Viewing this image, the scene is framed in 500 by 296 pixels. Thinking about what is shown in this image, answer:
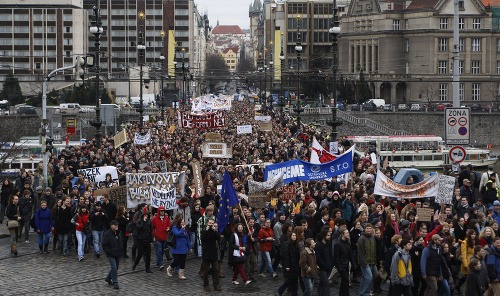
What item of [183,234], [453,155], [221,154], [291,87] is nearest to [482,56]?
[291,87]

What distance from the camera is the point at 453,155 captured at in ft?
82.3

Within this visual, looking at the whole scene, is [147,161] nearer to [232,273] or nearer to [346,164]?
[346,164]

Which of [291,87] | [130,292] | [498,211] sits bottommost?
[130,292]

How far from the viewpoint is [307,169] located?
2364 centimetres

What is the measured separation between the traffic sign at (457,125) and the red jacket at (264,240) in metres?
7.57

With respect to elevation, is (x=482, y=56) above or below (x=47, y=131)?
above

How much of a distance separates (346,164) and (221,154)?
36.0 ft

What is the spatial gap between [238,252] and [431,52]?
95.8 metres

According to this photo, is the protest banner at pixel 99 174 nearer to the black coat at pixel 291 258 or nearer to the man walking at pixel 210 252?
the man walking at pixel 210 252

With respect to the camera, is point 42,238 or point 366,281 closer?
point 366,281

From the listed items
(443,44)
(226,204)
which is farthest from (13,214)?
(443,44)

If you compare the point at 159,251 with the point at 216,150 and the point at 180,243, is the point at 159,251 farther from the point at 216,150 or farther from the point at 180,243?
the point at 216,150

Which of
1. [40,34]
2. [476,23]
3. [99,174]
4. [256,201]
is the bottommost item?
[256,201]

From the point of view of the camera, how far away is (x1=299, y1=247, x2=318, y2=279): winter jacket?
1714 cm
